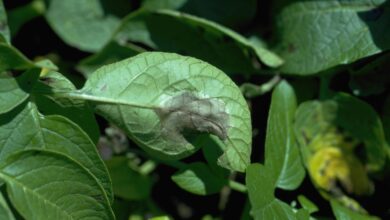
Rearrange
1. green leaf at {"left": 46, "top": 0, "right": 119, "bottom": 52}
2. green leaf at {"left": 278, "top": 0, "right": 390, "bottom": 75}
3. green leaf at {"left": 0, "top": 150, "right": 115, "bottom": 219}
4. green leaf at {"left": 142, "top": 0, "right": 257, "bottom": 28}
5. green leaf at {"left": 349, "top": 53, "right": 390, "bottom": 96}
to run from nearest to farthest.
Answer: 1. green leaf at {"left": 0, "top": 150, "right": 115, "bottom": 219}
2. green leaf at {"left": 278, "top": 0, "right": 390, "bottom": 75}
3. green leaf at {"left": 349, "top": 53, "right": 390, "bottom": 96}
4. green leaf at {"left": 142, "top": 0, "right": 257, "bottom": 28}
5. green leaf at {"left": 46, "top": 0, "right": 119, "bottom": 52}

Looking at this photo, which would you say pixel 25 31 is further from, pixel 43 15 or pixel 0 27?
pixel 0 27

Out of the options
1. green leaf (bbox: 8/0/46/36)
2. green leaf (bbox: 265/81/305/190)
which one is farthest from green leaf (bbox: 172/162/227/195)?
green leaf (bbox: 8/0/46/36)

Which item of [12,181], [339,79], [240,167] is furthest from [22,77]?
[339,79]

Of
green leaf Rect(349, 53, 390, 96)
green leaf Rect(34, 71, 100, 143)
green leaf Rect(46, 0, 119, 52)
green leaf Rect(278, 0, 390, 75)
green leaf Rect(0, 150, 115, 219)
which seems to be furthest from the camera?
green leaf Rect(46, 0, 119, 52)

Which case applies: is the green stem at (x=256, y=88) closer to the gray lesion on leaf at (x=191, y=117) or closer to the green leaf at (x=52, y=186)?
the gray lesion on leaf at (x=191, y=117)

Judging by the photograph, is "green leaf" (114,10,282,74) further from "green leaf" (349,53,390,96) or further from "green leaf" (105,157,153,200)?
"green leaf" (105,157,153,200)

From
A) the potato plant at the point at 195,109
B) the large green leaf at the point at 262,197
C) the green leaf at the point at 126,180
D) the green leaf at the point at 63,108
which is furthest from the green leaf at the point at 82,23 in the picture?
the large green leaf at the point at 262,197

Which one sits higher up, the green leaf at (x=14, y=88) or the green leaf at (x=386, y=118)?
the green leaf at (x=14, y=88)
